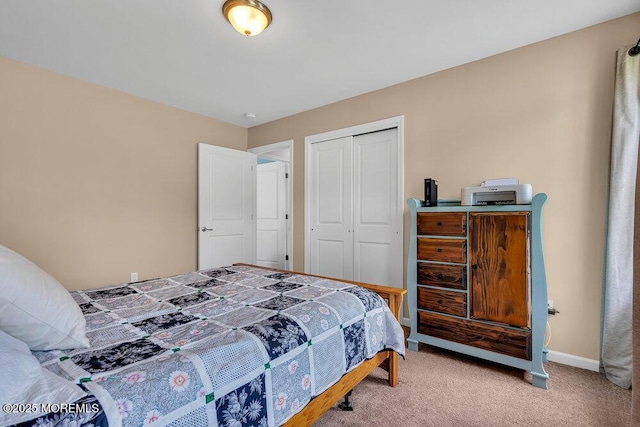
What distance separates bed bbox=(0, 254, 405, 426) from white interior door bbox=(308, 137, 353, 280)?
156 cm

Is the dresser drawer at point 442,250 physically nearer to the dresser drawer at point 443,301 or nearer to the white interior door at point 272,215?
the dresser drawer at point 443,301

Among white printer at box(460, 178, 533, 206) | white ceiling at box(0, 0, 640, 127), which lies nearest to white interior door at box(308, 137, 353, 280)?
white ceiling at box(0, 0, 640, 127)

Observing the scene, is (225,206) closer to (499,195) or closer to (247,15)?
(247,15)

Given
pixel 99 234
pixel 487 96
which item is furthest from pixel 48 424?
pixel 487 96

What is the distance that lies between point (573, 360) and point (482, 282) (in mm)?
930

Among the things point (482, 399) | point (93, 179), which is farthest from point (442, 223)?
point (93, 179)

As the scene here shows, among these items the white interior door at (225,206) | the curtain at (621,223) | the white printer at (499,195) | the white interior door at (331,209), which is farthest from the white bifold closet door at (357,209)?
the curtain at (621,223)

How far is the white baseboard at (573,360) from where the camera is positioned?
213 centimetres

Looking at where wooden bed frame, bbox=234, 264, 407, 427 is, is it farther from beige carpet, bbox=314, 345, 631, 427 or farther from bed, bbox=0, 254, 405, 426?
beige carpet, bbox=314, 345, 631, 427

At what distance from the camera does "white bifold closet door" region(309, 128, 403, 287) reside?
3195mm

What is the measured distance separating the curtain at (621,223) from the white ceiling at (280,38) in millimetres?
550

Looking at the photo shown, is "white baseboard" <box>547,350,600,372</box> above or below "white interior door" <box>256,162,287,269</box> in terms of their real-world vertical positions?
below

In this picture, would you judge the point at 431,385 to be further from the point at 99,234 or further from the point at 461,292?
the point at 99,234

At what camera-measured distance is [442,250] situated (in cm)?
233
